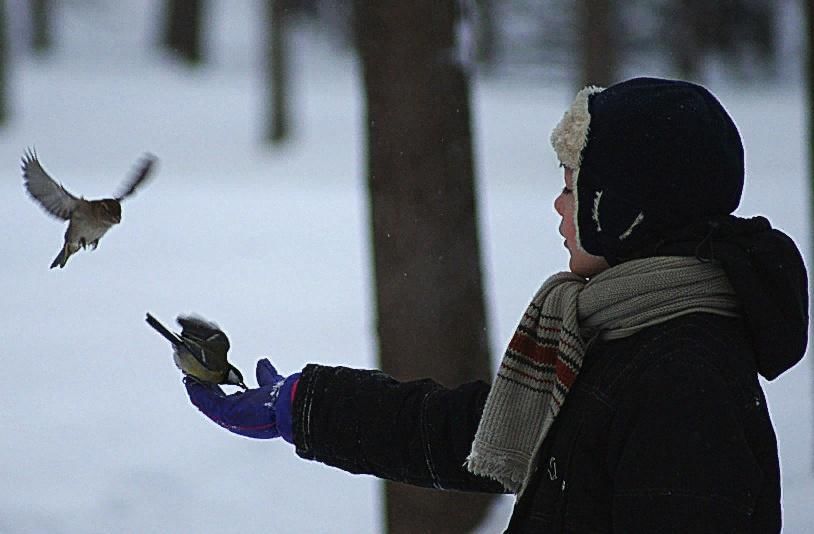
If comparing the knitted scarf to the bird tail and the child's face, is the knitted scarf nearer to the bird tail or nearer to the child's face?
the child's face

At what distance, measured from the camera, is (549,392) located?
7.32 feet

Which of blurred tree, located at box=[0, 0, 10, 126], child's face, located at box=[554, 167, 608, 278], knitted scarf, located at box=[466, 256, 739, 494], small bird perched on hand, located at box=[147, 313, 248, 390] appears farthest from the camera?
blurred tree, located at box=[0, 0, 10, 126]

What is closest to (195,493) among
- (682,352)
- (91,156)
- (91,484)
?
(91,484)

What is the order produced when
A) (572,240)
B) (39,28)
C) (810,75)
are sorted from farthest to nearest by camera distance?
1. (39,28)
2. (810,75)
3. (572,240)

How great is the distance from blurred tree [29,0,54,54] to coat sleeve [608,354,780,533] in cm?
2563

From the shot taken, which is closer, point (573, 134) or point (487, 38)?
point (573, 134)

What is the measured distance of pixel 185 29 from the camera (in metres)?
25.8

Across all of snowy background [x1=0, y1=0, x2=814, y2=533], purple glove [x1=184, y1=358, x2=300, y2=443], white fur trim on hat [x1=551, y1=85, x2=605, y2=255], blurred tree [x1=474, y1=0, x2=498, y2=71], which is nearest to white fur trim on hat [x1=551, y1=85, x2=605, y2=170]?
white fur trim on hat [x1=551, y1=85, x2=605, y2=255]

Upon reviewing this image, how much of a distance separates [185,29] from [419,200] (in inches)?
904

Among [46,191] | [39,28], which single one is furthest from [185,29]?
[46,191]

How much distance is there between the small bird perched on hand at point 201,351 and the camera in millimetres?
2506

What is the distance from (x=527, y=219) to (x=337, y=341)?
573 cm

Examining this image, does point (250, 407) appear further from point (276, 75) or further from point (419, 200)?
point (276, 75)

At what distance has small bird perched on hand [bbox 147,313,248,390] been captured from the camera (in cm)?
251
